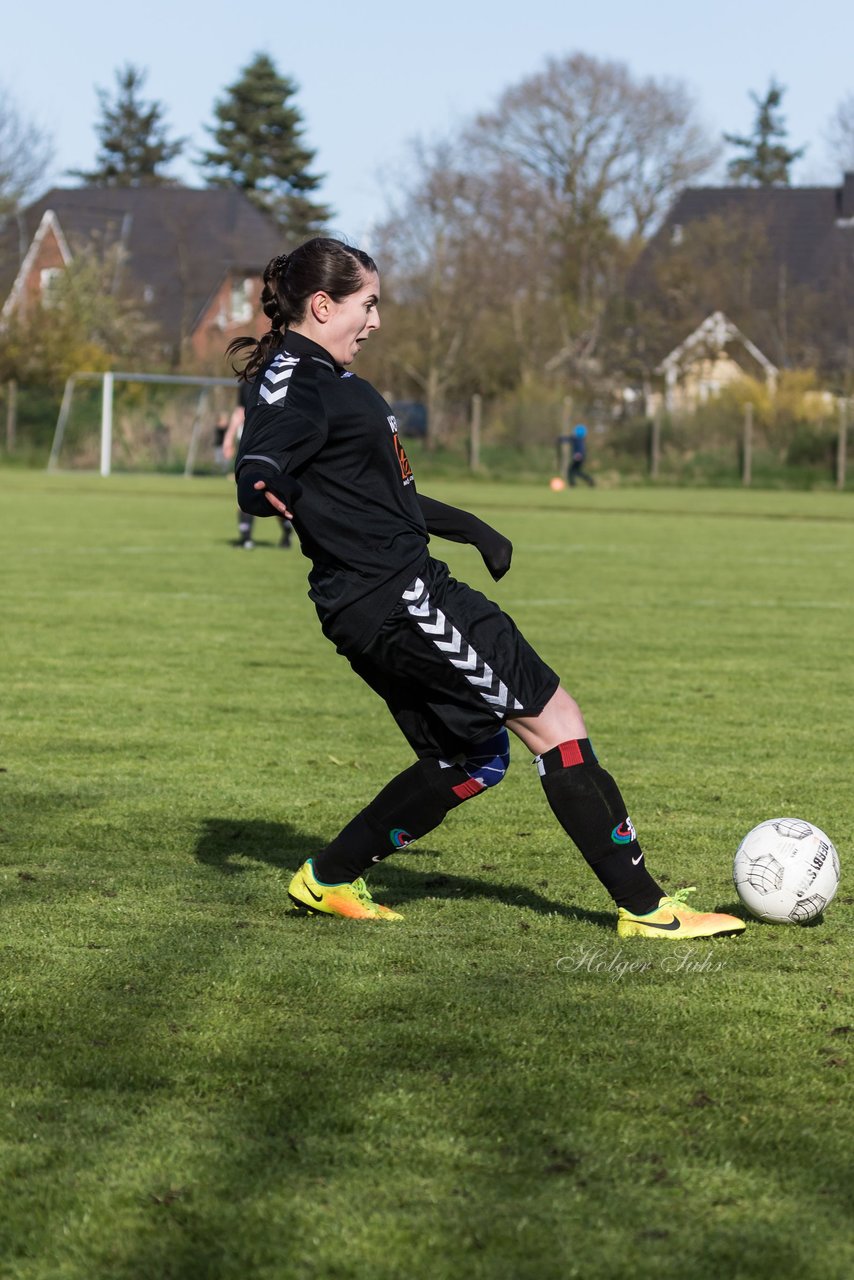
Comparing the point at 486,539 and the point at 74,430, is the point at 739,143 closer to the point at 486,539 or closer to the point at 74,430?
the point at 74,430

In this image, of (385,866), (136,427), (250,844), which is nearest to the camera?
(385,866)

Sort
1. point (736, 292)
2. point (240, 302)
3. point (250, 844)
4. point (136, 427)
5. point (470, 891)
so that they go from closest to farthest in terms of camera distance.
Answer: point (470, 891), point (250, 844), point (136, 427), point (736, 292), point (240, 302)

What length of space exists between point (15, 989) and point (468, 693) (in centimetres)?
131

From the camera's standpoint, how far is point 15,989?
388 centimetres

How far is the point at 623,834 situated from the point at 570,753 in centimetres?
26

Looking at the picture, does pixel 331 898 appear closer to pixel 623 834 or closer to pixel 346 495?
pixel 623 834

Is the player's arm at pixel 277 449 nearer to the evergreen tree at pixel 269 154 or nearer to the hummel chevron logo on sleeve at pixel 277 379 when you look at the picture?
the hummel chevron logo on sleeve at pixel 277 379

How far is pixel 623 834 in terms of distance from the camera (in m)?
4.42

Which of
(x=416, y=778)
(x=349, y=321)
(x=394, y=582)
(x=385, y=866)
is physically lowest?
(x=385, y=866)

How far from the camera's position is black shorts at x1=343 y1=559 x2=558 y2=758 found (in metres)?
4.22

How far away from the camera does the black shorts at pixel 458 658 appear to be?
4223mm

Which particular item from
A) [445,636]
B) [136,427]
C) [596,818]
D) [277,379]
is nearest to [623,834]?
[596,818]

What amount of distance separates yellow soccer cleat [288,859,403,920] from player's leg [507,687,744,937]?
0.63 m

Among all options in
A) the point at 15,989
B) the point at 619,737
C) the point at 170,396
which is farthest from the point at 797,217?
the point at 15,989
